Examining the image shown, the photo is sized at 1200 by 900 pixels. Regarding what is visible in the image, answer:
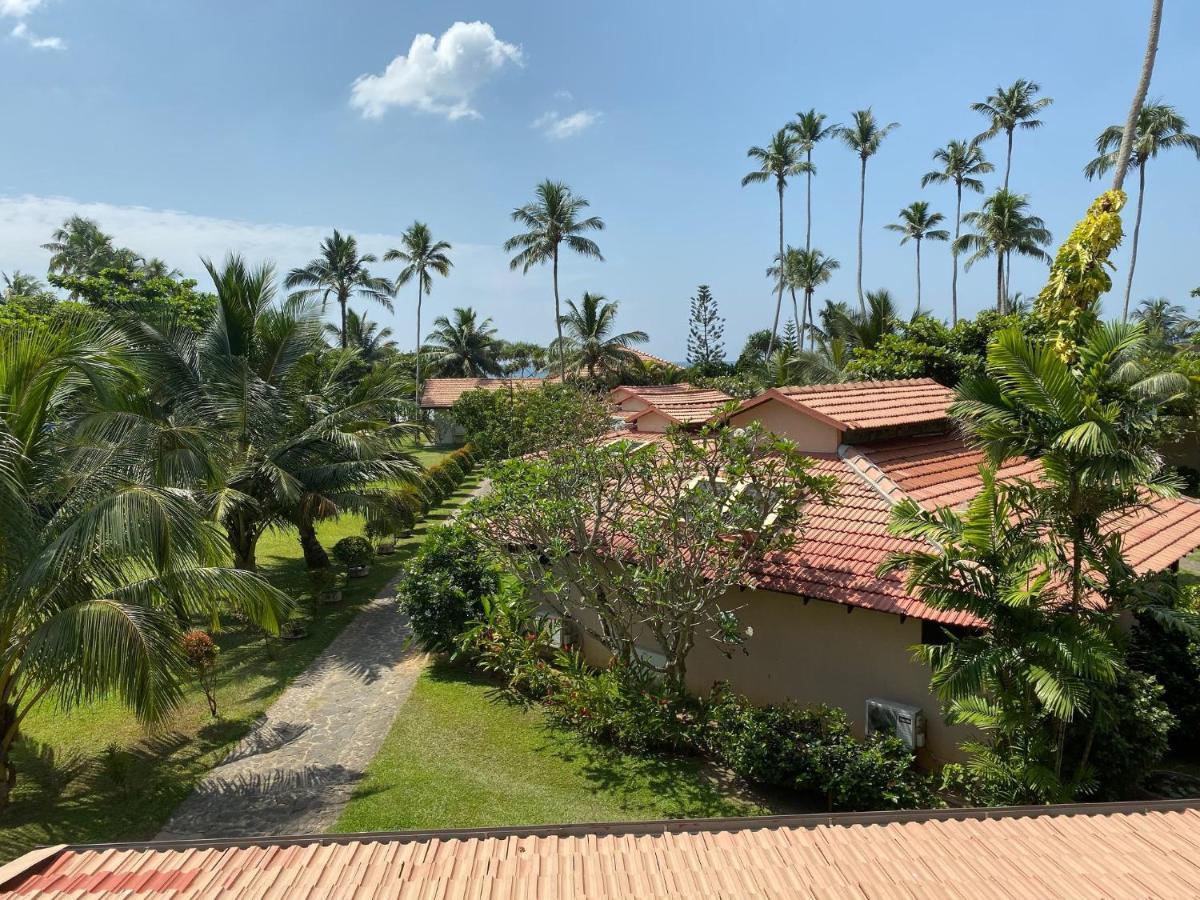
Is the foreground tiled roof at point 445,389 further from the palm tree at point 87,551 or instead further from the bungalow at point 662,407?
the palm tree at point 87,551

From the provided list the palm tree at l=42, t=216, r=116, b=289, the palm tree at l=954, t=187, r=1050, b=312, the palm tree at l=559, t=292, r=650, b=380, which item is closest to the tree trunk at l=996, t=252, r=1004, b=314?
the palm tree at l=954, t=187, r=1050, b=312

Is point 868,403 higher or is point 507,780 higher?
point 868,403

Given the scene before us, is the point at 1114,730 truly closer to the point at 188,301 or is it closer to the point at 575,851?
the point at 575,851

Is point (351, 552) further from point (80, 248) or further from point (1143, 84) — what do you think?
point (80, 248)

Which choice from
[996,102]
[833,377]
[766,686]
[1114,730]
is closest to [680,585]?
[766,686]

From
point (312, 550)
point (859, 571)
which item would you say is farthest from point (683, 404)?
point (859, 571)

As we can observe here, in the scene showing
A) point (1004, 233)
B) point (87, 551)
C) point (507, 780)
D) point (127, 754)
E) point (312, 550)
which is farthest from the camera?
point (1004, 233)

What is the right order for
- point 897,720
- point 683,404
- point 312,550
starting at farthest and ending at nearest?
point 683,404 → point 312,550 → point 897,720
